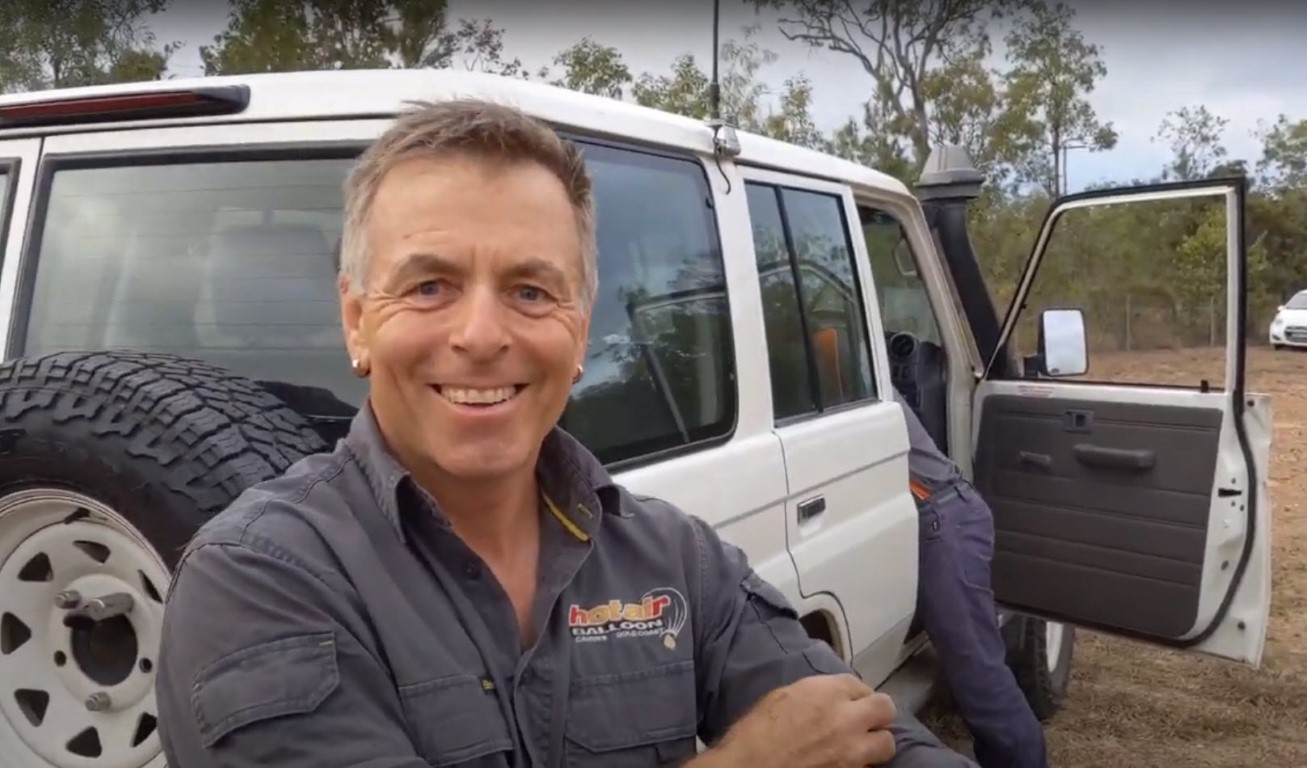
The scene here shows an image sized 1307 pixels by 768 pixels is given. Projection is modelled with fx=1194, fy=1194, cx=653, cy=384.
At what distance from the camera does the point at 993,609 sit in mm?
3686

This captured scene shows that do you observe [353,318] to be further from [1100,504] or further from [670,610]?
[1100,504]

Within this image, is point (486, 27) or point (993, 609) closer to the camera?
point (993, 609)

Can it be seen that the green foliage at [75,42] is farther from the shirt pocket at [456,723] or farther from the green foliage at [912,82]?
the shirt pocket at [456,723]

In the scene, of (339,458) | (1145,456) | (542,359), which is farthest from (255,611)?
(1145,456)

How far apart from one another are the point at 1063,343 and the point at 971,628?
3.84 feet

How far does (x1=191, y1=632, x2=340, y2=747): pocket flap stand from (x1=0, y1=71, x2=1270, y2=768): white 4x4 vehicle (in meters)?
0.61

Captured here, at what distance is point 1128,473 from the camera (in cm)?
402

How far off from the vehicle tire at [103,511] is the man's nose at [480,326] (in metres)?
0.54

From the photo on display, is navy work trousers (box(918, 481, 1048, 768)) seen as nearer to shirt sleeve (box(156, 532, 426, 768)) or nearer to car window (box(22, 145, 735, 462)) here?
car window (box(22, 145, 735, 462))

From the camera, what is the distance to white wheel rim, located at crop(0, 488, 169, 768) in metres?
1.92

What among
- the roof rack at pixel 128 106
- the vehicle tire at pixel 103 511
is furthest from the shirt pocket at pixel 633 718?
the roof rack at pixel 128 106

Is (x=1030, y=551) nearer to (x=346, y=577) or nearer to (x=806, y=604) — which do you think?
(x=806, y=604)

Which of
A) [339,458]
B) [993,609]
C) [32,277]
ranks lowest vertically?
[993,609]

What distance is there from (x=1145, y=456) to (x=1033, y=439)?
0.41 metres
